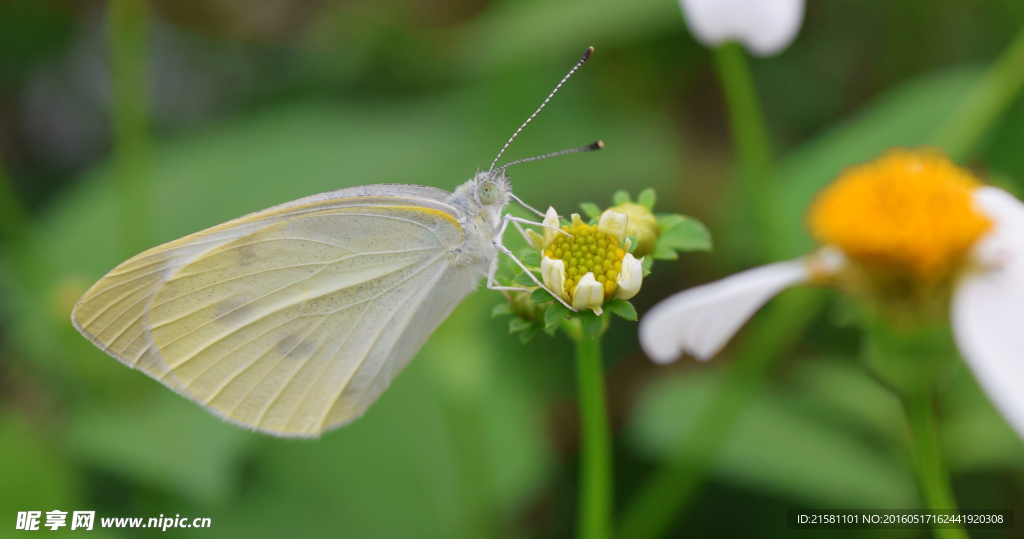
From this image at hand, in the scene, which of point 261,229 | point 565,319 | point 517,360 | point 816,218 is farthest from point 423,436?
point 816,218

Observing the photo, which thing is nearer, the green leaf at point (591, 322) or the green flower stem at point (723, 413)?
the green leaf at point (591, 322)

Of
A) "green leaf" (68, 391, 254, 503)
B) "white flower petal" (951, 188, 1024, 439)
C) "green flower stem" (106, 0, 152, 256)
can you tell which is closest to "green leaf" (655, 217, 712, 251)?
"white flower petal" (951, 188, 1024, 439)

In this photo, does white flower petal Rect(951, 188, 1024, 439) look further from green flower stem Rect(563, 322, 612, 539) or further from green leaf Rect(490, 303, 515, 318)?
green leaf Rect(490, 303, 515, 318)

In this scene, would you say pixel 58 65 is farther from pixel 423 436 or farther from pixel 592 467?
pixel 592 467

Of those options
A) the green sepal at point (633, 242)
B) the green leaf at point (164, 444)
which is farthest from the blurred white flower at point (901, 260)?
the green leaf at point (164, 444)

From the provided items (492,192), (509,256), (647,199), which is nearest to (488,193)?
(492,192)

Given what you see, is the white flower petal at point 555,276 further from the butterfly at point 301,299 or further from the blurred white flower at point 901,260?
the butterfly at point 301,299

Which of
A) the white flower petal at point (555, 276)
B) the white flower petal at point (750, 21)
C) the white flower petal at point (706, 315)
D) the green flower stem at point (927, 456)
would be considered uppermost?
the white flower petal at point (750, 21)
